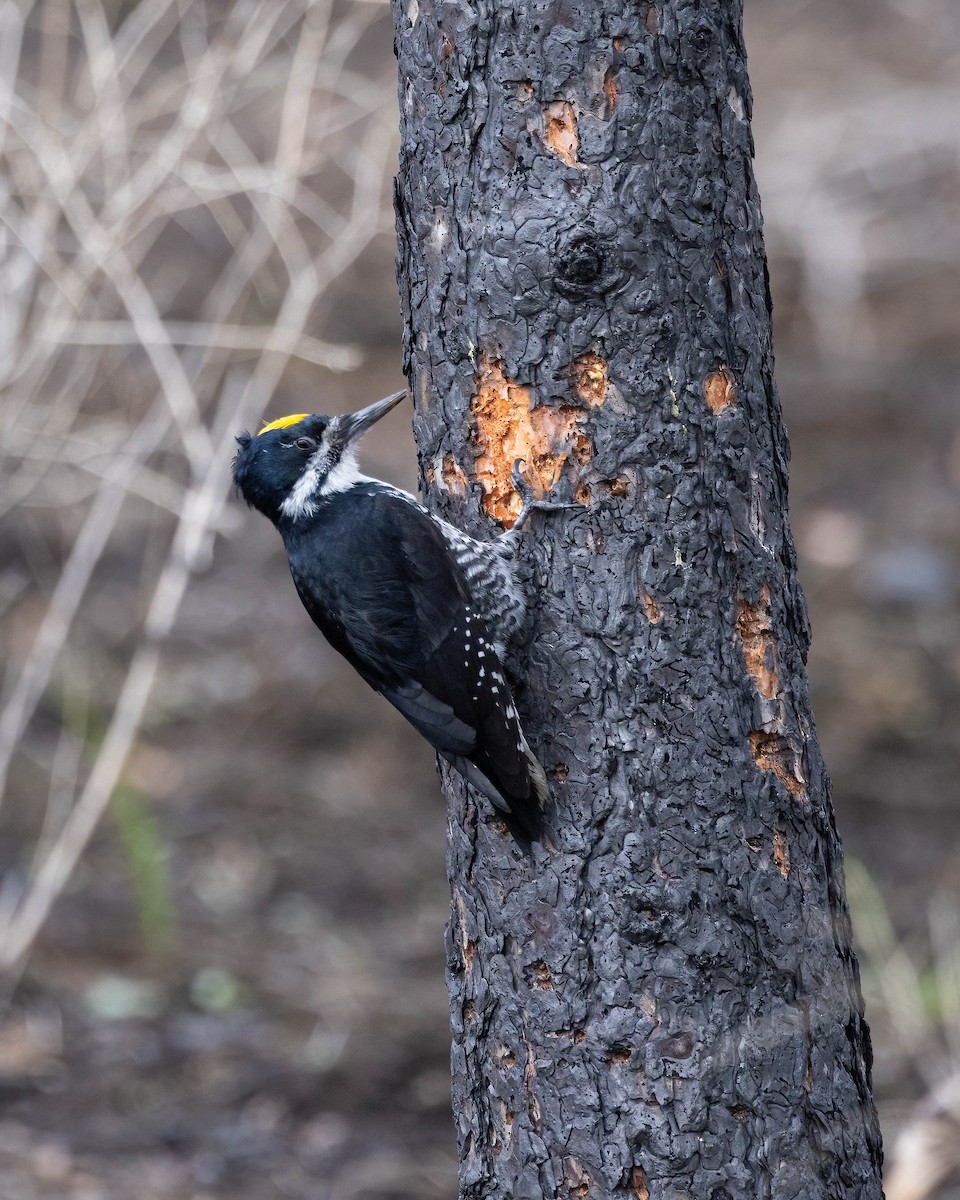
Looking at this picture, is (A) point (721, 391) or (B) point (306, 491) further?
(B) point (306, 491)

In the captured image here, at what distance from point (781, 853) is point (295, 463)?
1.63 metres

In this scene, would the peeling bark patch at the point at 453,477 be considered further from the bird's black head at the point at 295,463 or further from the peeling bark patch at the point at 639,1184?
the peeling bark patch at the point at 639,1184

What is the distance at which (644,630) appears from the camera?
238 centimetres

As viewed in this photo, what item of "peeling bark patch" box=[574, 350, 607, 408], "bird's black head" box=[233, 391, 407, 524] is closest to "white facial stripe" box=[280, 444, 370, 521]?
"bird's black head" box=[233, 391, 407, 524]

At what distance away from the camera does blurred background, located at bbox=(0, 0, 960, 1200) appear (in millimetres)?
4379

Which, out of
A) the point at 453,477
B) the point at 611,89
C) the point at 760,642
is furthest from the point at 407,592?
the point at 611,89

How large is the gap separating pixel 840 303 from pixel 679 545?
7646 mm

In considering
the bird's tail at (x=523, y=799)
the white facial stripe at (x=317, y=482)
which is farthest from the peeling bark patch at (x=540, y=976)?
the white facial stripe at (x=317, y=482)

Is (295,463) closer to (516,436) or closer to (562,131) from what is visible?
(516,436)

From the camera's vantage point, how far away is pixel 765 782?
2373 millimetres

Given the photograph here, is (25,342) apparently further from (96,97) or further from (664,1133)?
(664,1133)

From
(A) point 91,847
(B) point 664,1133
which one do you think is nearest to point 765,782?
(B) point 664,1133

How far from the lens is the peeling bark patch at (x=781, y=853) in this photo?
7.79 feet

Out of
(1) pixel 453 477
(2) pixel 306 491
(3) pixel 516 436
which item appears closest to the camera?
(3) pixel 516 436
